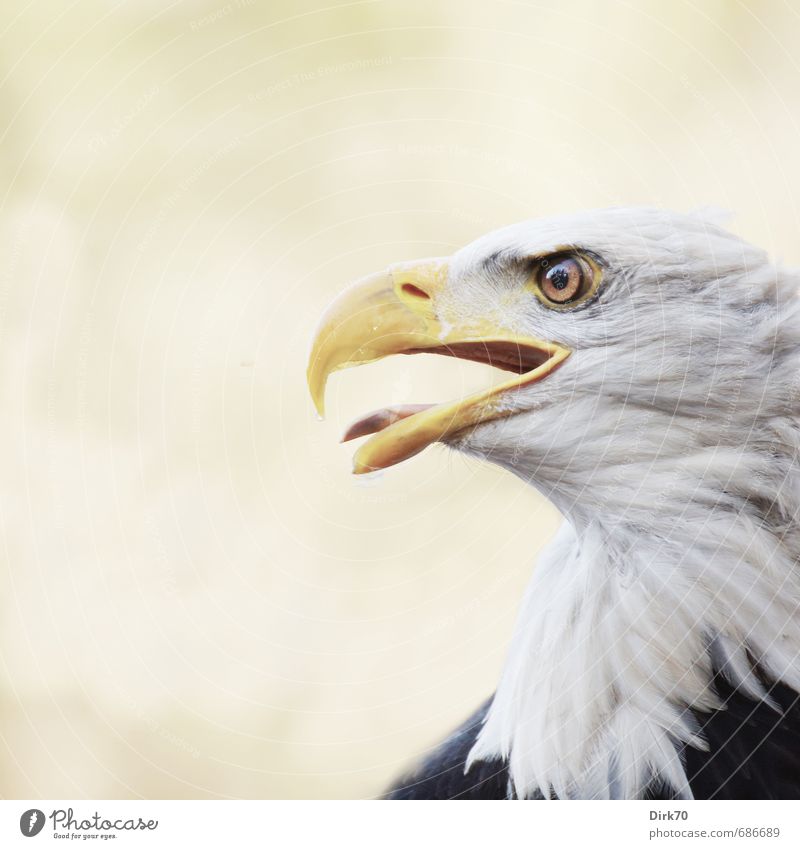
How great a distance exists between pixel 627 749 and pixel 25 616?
0.76 meters

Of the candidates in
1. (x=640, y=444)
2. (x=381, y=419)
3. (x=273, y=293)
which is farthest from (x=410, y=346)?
(x=273, y=293)

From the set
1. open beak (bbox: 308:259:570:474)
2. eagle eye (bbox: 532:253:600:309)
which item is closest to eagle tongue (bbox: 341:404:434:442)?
open beak (bbox: 308:259:570:474)

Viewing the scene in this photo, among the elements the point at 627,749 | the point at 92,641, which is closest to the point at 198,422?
the point at 92,641

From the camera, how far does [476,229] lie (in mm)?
1161

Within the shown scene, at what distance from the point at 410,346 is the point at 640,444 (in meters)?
0.24
